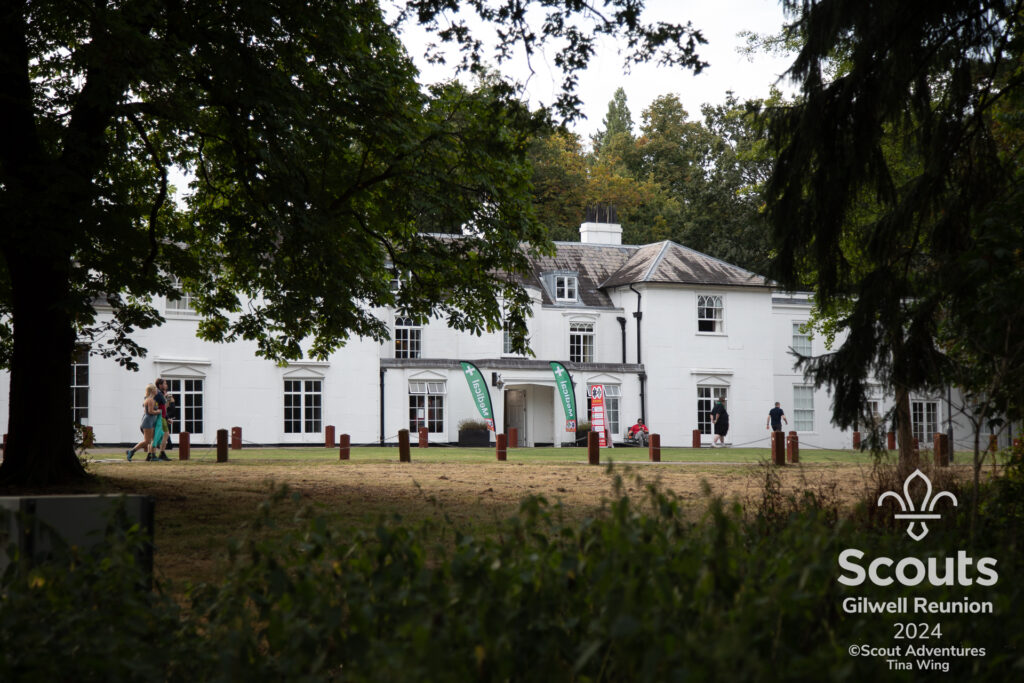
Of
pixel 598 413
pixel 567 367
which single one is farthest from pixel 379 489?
pixel 567 367

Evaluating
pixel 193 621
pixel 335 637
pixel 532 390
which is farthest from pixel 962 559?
pixel 532 390

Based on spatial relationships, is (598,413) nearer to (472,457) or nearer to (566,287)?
(566,287)

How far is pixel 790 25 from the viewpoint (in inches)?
329

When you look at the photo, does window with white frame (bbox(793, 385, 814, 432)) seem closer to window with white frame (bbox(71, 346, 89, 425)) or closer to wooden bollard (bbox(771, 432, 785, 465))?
wooden bollard (bbox(771, 432, 785, 465))

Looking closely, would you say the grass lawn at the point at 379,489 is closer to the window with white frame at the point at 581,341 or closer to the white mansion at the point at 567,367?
the white mansion at the point at 567,367

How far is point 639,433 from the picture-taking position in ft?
129

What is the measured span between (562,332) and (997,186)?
33.0 meters

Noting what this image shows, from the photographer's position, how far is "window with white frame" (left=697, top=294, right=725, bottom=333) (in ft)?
136

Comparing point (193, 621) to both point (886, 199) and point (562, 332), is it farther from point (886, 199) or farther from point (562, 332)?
point (562, 332)

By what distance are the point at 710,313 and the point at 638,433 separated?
6.40 m

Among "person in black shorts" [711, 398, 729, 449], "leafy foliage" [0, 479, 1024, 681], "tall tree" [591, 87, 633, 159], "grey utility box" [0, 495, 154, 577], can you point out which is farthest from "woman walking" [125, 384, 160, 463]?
"tall tree" [591, 87, 633, 159]

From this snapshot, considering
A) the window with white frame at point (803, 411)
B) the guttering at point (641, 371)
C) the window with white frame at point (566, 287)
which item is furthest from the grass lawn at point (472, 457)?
the window with white frame at point (803, 411)

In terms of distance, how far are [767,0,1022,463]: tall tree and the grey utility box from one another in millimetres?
5307

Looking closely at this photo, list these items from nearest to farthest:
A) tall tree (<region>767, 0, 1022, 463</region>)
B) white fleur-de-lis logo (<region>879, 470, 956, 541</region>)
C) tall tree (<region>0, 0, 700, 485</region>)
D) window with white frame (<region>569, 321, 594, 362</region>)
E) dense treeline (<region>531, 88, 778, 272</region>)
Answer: white fleur-de-lis logo (<region>879, 470, 956, 541</region>) < tall tree (<region>767, 0, 1022, 463</region>) < tall tree (<region>0, 0, 700, 485</region>) < window with white frame (<region>569, 321, 594, 362</region>) < dense treeline (<region>531, 88, 778, 272</region>)
